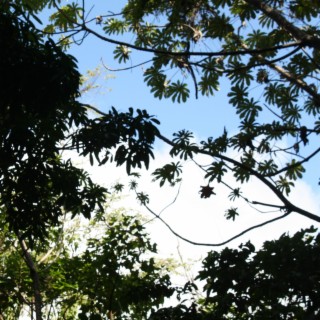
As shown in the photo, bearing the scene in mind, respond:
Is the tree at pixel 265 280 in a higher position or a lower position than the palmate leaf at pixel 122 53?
lower

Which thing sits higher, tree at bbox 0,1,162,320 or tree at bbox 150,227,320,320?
tree at bbox 0,1,162,320

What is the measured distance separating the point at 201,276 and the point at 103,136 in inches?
57.5

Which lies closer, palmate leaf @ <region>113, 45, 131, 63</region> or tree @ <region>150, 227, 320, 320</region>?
tree @ <region>150, 227, 320, 320</region>

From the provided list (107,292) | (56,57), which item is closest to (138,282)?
(107,292)

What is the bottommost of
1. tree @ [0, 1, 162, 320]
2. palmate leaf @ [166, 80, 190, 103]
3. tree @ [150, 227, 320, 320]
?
tree @ [150, 227, 320, 320]

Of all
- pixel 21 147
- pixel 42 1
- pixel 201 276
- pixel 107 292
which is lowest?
pixel 201 276

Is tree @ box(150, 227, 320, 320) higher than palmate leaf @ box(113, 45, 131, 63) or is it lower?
lower

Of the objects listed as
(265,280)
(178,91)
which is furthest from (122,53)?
(265,280)

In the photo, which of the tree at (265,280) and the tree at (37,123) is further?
the tree at (37,123)

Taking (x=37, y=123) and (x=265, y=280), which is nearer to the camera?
(x=265, y=280)

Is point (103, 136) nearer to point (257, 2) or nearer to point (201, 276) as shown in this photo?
point (201, 276)

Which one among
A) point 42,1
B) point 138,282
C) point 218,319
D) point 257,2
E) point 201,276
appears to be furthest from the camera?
point 42,1

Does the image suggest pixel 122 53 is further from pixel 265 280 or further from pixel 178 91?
→ pixel 265 280

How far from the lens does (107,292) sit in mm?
5566
